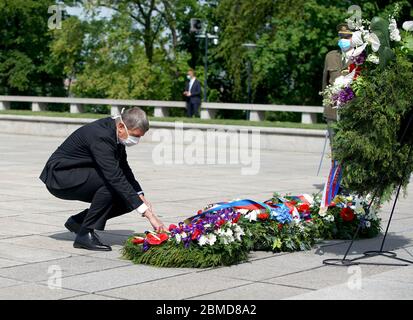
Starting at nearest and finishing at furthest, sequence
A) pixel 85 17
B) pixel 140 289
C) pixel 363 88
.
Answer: pixel 140 289, pixel 363 88, pixel 85 17

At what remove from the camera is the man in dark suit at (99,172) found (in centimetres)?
727

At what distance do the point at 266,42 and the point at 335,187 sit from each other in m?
33.0

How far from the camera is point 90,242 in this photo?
25.0ft

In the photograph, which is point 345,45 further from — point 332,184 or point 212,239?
point 212,239

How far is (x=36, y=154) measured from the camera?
18344mm

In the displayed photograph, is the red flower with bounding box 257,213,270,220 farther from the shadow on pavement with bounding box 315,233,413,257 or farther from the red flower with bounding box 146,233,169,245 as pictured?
the red flower with bounding box 146,233,169,245

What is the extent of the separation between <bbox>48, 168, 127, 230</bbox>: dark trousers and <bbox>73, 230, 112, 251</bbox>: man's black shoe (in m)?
0.11

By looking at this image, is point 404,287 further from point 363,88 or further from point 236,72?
point 236,72

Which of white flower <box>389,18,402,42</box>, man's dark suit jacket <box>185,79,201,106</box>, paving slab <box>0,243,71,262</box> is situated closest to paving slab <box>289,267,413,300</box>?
white flower <box>389,18,402,42</box>

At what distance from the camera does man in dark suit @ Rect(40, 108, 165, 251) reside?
727cm

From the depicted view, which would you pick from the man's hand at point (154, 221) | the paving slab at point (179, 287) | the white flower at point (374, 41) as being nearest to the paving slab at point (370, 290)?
the paving slab at point (179, 287)

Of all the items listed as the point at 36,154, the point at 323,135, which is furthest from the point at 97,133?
the point at 323,135

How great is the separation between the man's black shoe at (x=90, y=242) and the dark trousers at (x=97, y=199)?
11cm
